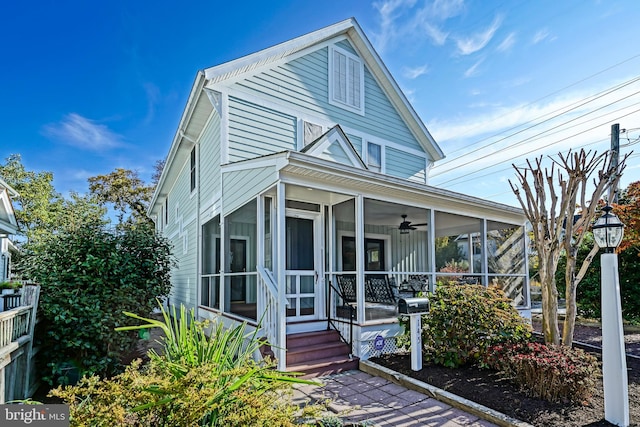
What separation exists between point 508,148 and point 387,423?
1984 cm

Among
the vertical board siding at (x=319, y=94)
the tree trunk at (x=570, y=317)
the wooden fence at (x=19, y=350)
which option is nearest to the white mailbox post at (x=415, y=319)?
the tree trunk at (x=570, y=317)

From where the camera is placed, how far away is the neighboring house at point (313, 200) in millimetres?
6027

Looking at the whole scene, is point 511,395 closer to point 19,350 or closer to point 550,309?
point 550,309

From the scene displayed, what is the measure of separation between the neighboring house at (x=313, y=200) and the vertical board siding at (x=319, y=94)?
35 millimetres

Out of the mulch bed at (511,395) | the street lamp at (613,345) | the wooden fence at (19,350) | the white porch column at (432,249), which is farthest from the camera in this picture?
the white porch column at (432,249)

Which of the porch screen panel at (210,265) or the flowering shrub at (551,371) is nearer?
the flowering shrub at (551,371)

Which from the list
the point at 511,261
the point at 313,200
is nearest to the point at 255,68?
the point at 313,200

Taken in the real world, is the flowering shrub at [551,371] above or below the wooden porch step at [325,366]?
above

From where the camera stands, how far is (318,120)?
30.6ft

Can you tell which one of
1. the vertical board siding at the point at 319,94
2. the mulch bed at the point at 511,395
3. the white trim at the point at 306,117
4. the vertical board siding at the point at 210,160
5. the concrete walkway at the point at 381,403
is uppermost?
the vertical board siding at the point at 319,94

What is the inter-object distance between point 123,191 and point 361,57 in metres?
22.0

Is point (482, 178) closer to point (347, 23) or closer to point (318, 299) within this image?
point (347, 23)

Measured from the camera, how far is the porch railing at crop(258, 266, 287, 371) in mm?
5034

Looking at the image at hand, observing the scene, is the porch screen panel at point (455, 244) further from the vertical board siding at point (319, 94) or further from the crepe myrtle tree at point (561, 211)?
the vertical board siding at point (319, 94)
